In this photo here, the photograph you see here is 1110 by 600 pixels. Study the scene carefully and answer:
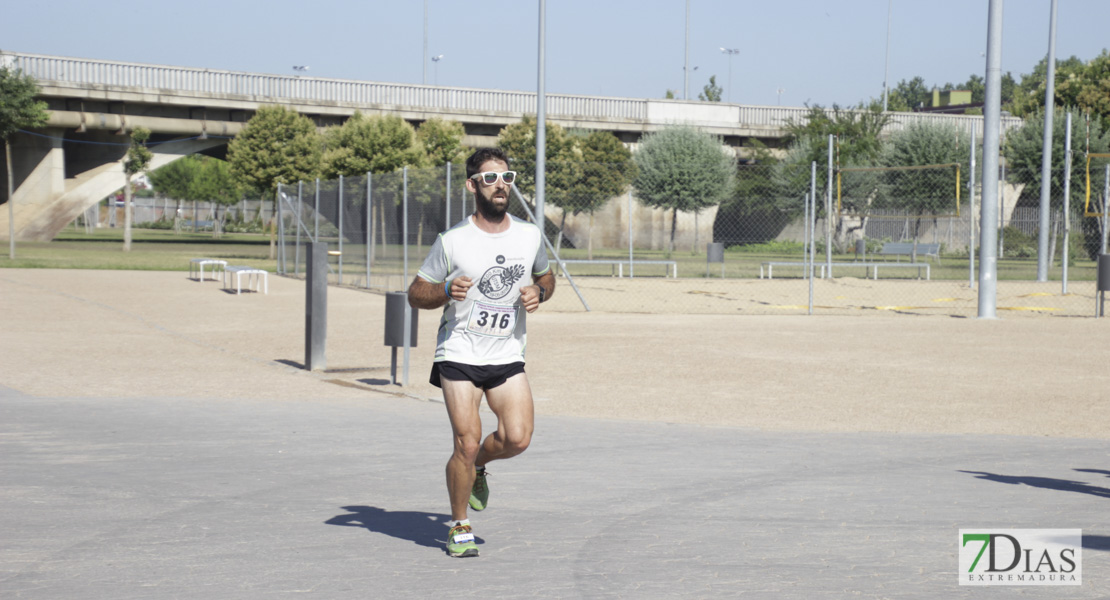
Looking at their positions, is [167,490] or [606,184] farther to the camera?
[606,184]

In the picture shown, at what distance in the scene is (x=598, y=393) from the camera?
10438 mm

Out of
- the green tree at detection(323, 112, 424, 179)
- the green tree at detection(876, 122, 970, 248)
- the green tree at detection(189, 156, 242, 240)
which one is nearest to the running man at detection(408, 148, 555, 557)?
the green tree at detection(876, 122, 970, 248)

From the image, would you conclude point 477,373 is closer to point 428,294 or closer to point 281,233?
point 428,294

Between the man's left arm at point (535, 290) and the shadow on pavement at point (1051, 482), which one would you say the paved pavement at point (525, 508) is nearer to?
the shadow on pavement at point (1051, 482)

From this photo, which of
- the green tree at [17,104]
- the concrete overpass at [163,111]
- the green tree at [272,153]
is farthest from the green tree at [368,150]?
the green tree at [17,104]

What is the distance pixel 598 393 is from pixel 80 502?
5.27m

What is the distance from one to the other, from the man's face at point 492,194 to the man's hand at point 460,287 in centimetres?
31

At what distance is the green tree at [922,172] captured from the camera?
3828 cm

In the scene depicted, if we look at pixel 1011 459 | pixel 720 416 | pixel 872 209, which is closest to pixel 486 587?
pixel 1011 459

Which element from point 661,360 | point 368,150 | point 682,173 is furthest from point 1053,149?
→ point 661,360

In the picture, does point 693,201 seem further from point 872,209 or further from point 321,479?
point 321,479

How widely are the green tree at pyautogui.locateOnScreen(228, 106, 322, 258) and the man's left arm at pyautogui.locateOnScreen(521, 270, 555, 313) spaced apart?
36766mm

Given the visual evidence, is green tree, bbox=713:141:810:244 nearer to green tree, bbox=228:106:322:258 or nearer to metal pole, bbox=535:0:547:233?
green tree, bbox=228:106:322:258

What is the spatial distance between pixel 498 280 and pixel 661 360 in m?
8.07
